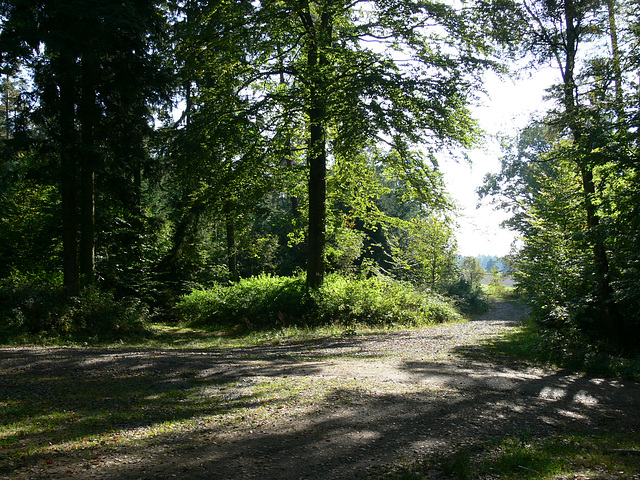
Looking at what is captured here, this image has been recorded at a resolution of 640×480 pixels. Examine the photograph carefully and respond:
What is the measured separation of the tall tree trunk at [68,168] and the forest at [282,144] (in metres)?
0.05

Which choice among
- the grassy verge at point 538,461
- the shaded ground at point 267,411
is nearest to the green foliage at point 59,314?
the shaded ground at point 267,411

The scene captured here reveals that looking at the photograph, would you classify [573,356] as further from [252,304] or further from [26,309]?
[26,309]

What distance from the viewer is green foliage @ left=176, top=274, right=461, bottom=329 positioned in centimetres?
1570

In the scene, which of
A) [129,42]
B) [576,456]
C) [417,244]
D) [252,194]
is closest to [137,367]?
[576,456]

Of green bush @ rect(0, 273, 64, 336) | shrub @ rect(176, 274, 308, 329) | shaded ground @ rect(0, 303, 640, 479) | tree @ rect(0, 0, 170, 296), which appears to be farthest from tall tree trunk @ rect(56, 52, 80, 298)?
shrub @ rect(176, 274, 308, 329)

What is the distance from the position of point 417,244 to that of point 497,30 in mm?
16928

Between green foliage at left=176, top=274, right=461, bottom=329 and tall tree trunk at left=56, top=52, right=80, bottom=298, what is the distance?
6.06m

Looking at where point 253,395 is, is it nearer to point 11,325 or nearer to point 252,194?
point 11,325

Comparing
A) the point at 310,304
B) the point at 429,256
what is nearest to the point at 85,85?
the point at 310,304

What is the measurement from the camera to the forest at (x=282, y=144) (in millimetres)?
10391

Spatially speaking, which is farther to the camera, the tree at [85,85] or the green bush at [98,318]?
the green bush at [98,318]

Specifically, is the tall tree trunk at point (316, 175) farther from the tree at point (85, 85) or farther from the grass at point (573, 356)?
the grass at point (573, 356)

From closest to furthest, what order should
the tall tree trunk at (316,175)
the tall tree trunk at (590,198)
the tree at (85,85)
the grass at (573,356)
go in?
the grass at (573,356) < the tall tree trunk at (590,198) < the tree at (85,85) < the tall tree trunk at (316,175)

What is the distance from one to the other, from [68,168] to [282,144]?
663 centimetres
